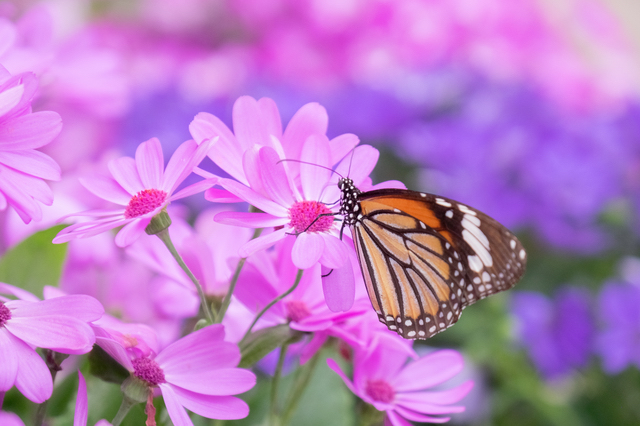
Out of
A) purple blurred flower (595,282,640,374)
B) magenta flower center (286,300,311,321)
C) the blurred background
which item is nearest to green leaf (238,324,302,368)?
magenta flower center (286,300,311,321)

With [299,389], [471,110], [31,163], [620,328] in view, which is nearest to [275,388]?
[299,389]

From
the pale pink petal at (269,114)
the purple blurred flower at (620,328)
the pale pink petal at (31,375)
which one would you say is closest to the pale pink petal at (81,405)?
the pale pink petal at (31,375)

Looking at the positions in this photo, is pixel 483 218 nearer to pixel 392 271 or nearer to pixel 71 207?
pixel 392 271

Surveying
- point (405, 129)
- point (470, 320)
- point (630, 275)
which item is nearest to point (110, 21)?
point (405, 129)

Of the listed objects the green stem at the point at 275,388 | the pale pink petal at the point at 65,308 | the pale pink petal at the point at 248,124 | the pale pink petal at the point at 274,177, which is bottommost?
the pale pink petal at the point at 65,308

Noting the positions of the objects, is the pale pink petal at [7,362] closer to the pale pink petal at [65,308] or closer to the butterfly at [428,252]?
the pale pink petal at [65,308]

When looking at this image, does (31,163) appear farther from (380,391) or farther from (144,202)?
(380,391)

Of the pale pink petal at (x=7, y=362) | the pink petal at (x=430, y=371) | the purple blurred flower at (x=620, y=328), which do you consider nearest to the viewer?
the pale pink petal at (x=7, y=362)
